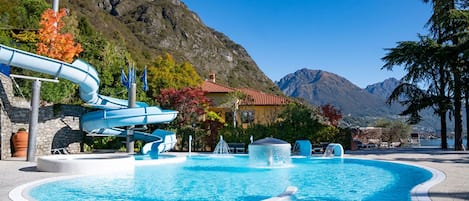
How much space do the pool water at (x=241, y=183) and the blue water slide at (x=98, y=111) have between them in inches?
130

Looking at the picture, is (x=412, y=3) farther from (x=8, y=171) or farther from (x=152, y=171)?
(x=8, y=171)

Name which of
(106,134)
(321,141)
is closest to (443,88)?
(321,141)

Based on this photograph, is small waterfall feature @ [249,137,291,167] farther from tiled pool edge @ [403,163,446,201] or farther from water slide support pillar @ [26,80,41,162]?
water slide support pillar @ [26,80,41,162]

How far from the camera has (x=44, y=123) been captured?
2044cm

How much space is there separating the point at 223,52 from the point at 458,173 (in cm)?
12587

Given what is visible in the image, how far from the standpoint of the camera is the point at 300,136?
2500cm

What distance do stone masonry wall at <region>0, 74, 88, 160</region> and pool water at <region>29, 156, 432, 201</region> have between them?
21.8 ft

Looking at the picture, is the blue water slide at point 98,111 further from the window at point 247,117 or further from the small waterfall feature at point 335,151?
the window at point 247,117

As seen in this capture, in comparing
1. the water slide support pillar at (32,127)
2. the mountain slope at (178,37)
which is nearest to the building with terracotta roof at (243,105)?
the water slide support pillar at (32,127)

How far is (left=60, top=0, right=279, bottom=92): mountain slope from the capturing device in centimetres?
10794

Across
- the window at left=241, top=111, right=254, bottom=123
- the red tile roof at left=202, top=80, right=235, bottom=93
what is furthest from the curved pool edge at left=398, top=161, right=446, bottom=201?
the red tile roof at left=202, top=80, right=235, bottom=93

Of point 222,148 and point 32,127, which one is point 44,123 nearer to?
point 32,127

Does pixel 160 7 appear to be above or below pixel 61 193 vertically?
above

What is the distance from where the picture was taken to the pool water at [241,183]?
952 cm
